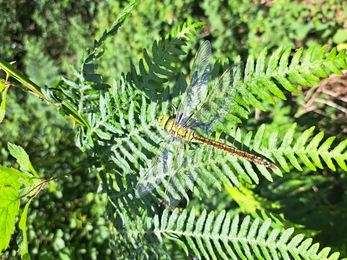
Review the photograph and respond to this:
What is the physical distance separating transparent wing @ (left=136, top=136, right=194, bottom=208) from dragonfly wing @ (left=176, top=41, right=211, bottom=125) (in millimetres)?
130

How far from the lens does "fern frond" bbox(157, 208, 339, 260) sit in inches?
47.2

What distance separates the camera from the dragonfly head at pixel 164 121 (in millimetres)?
1380

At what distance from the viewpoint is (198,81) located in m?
1.49

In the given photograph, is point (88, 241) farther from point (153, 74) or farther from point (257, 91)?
point (257, 91)

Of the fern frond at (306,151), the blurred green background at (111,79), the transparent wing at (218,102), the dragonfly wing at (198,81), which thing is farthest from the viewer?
the blurred green background at (111,79)

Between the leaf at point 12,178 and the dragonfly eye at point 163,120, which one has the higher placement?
the dragonfly eye at point 163,120

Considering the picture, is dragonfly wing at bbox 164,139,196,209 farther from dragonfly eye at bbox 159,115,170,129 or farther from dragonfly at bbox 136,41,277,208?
dragonfly eye at bbox 159,115,170,129

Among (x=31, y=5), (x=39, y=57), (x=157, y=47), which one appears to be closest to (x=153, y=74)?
(x=157, y=47)

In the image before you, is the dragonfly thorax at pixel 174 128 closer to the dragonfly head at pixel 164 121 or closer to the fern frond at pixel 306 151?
the dragonfly head at pixel 164 121

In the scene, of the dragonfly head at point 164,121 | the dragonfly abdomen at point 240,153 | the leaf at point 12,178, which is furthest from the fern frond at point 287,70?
the leaf at point 12,178

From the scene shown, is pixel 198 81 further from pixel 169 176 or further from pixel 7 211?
pixel 7 211

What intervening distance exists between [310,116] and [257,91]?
76.6 inches

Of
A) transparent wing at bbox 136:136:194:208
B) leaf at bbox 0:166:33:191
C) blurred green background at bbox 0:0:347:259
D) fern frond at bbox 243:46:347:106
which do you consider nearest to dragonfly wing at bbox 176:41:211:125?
transparent wing at bbox 136:136:194:208

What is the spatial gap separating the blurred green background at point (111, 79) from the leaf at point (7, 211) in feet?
3.38
